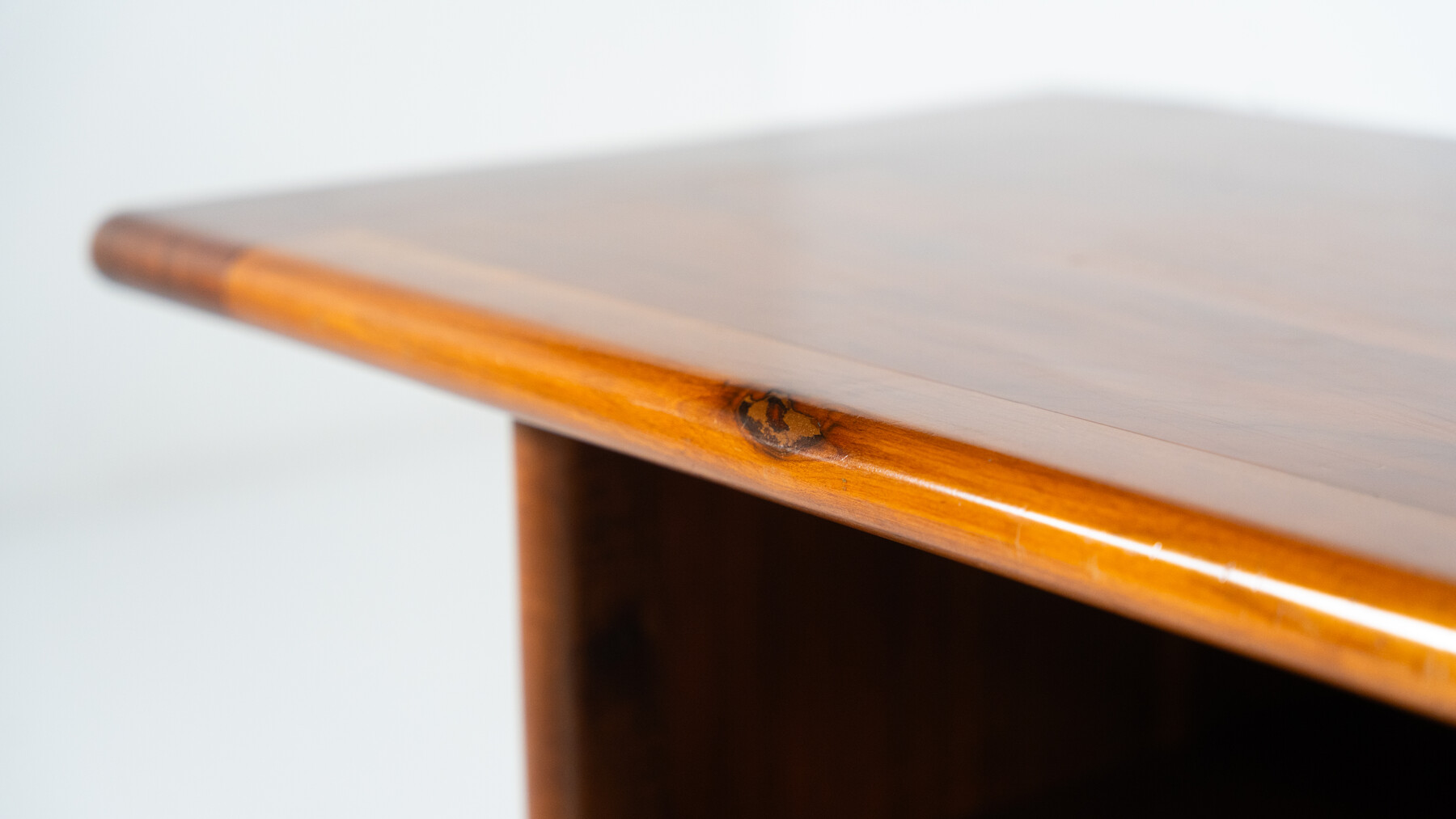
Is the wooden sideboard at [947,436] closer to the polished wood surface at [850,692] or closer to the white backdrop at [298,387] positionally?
the polished wood surface at [850,692]

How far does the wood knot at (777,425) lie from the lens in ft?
1.15

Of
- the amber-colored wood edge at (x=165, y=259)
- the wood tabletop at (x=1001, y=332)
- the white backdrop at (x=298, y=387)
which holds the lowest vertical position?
the white backdrop at (x=298, y=387)

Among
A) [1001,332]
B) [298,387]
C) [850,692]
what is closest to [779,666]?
[850,692]

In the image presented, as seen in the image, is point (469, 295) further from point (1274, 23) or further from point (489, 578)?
point (1274, 23)

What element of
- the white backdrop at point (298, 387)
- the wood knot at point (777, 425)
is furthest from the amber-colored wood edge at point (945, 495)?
the white backdrop at point (298, 387)

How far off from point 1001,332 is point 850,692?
23 cm

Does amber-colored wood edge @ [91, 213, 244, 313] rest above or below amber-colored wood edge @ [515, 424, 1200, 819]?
above

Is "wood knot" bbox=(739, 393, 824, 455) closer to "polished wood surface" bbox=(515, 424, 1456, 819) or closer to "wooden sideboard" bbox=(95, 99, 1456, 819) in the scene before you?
"wooden sideboard" bbox=(95, 99, 1456, 819)

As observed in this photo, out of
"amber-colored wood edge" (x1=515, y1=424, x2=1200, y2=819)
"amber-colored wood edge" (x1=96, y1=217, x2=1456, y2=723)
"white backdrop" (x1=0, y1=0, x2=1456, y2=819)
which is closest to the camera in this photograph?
"amber-colored wood edge" (x1=96, y1=217, x2=1456, y2=723)

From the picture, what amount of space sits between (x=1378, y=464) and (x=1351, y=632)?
7 centimetres

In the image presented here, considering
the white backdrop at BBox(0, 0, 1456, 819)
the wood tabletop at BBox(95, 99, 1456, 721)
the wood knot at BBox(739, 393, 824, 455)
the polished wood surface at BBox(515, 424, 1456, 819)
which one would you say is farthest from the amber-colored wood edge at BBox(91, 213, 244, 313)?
the white backdrop at BBox(0, 0, 1456, 819)

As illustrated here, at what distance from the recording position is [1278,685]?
810mm

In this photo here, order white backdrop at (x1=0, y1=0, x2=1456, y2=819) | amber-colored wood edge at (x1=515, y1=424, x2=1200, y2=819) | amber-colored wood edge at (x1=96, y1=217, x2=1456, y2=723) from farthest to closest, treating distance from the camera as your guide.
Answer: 1. white backdrop at (x1=0, y1=0, x2=1456, y2=819)
2. amber-colored wood edge at (x1=515, y1=424, x2=1200, y2=819)
3. amber-colored wood edge at (x1=96, y1=217, x2=1456, y2=723)

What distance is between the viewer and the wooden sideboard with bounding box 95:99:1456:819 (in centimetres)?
30
